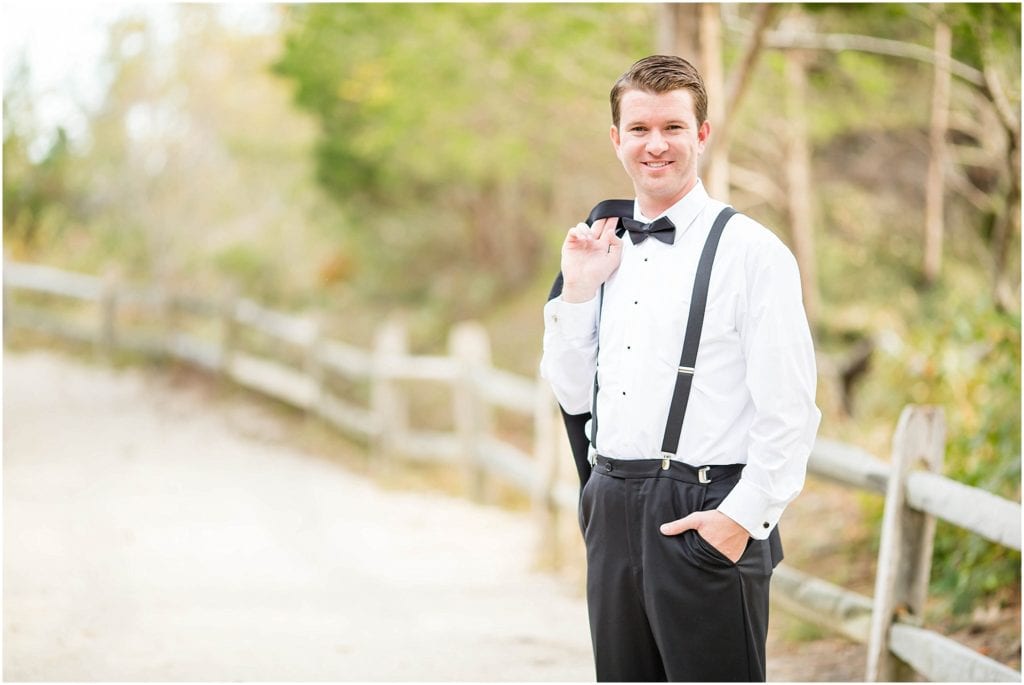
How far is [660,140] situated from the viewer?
2680 millimetres

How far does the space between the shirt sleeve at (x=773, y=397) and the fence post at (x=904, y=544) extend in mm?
1768

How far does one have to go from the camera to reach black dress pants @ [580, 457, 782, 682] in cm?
263

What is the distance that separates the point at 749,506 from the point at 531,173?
39.6 ft

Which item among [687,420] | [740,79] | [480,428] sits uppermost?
[740,79]

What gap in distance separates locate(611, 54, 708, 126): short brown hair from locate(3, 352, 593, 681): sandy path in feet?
8.25

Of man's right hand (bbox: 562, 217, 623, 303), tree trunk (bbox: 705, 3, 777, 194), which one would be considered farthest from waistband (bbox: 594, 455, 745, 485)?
tree trunk (bbox: 705, 3, 777, 194)

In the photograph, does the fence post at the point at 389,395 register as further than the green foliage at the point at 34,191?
No

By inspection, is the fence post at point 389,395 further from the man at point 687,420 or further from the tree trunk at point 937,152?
the man at point 687,420

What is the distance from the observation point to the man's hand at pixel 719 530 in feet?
8.48

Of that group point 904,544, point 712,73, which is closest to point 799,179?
point 712,73

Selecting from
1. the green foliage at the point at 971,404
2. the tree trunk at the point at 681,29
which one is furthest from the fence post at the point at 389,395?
the tree trunk at the point at 681,29

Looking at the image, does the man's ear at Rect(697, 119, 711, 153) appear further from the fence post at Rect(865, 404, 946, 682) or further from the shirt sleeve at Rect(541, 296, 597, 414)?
the fence post at Rect(865, 404, 946, 682)

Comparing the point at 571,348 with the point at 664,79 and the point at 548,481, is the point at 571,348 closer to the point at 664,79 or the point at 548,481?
the point at 664,79

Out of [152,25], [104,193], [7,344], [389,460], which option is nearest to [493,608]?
[389,460]
